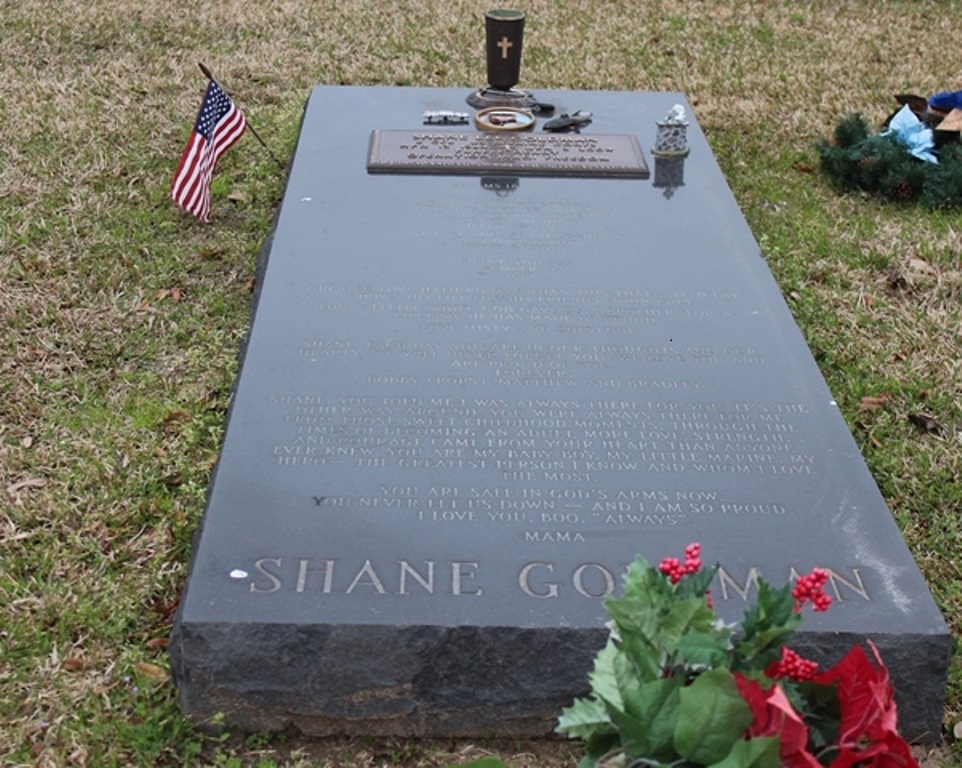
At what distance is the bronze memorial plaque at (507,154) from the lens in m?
5.11

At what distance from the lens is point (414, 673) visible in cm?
283

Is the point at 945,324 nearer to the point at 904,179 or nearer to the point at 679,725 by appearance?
the point at 904,179

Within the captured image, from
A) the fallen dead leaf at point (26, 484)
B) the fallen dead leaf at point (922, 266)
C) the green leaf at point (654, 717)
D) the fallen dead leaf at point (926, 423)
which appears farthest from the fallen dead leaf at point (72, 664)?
the fallen dead leaf at point (922, 266)

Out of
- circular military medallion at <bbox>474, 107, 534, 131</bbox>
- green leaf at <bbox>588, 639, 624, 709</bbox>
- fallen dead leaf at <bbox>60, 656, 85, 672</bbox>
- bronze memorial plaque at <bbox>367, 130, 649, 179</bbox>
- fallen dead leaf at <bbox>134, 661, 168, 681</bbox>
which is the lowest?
fallen dead leaf at <bbox>60, 656, 85, 672</bbox>

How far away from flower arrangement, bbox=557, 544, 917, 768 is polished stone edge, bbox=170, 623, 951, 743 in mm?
786

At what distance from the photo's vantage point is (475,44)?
26.5ft

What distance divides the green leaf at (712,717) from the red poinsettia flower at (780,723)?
0.02 metres

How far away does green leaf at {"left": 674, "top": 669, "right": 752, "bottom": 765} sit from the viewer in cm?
175

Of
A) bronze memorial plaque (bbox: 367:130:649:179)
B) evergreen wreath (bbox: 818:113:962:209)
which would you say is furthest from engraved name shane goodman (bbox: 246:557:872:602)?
evergreen wreath (bbox: 818:113:962:209)

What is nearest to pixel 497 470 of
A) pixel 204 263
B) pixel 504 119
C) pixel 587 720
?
pixel 587 720

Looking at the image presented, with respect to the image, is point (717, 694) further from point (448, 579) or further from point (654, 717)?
point (448, 579)

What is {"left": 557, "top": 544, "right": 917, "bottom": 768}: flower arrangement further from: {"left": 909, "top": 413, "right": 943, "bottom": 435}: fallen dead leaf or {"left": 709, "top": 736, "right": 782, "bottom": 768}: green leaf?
{"left": 909, "top": 413, "right": 943, "bottom": 435}: fallen dead leaf

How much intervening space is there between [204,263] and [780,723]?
407 cm

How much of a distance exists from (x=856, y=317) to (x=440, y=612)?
2833mm
